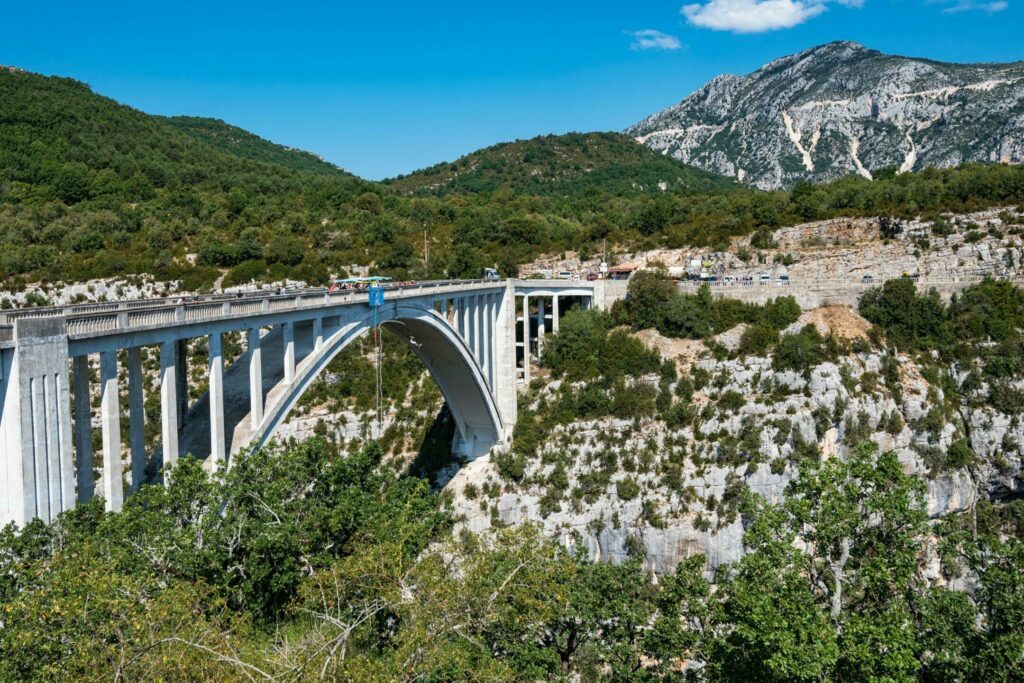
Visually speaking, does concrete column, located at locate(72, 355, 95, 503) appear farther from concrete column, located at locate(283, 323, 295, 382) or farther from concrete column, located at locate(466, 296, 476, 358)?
concrete column, located at locate(466, 296, 476, 358)

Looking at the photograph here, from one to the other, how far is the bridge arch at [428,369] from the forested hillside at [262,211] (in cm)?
1706

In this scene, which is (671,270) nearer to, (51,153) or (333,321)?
(333,321)

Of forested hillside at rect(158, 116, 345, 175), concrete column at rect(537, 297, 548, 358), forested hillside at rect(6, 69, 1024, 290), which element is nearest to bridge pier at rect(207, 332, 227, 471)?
concrete column at rect(537, 297, 548, 358)

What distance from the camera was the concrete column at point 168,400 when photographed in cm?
1445

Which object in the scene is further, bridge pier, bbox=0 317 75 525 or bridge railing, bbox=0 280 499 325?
bridge railing, bbox=0 280 499 325

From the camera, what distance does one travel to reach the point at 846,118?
133m

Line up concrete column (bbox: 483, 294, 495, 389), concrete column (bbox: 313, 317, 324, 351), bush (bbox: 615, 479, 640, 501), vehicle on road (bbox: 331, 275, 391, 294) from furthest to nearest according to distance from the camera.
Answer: concrete column (bbox: 483, 294, 495, 389), bush (bbox: 615, 479, 640, 501), vehicle on road (bbox: 331, 275, 391, 294), concrete column (bbox: 313, 317, 324, 351)

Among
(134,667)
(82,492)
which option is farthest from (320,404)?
(134,667)

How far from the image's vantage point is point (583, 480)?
3416cm

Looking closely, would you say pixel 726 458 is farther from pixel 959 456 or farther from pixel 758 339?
pixel 959 456

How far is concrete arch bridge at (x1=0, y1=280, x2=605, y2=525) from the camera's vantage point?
11.7 metres

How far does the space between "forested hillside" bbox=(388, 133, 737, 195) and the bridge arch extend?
6481 cm

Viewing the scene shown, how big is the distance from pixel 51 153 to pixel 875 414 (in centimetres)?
6965

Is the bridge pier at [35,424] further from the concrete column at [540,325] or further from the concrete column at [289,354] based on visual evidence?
the concrete column at [540,325]
